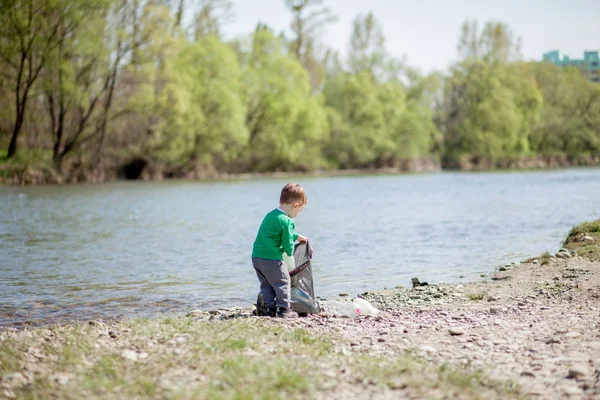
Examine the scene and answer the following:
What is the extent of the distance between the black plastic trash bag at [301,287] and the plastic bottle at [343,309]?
0.18 meters

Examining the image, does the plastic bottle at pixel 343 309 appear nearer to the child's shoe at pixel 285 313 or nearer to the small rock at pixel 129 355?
the child's shoe at pixel 285 313

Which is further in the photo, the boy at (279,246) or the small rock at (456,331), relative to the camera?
the boy at (279,246)

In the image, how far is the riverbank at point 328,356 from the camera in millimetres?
5516

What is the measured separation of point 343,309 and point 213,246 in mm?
10497

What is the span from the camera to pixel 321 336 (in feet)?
25.5

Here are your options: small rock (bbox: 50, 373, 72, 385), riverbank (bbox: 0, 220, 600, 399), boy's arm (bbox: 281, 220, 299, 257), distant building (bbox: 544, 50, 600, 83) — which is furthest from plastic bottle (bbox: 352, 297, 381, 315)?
distant building (bbox: 544, 50, 600, 83)

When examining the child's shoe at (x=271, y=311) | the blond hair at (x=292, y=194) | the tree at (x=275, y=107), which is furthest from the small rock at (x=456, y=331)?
the tree at (x=275, y=107)

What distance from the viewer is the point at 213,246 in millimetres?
19484

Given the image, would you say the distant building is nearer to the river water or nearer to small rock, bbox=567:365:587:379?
the river water

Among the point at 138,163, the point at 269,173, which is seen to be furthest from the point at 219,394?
the point at 269,173

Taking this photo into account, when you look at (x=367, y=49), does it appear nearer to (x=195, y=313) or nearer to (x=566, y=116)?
(x=566, y=116)

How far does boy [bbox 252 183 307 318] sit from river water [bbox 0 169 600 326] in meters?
2.20

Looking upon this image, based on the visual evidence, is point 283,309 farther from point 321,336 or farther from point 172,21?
point 172,21

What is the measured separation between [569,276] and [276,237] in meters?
6.37
